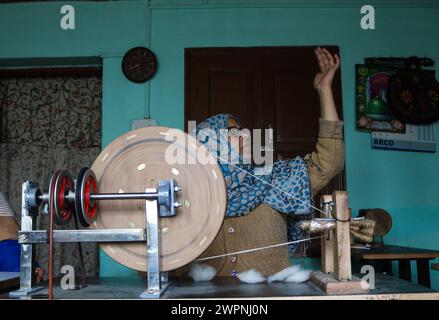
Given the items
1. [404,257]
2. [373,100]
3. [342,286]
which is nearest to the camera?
[342,286]

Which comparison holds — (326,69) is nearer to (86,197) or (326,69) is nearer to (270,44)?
(86,197)

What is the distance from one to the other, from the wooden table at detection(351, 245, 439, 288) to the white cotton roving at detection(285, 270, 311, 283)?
1.54 metres

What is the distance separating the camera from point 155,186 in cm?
164

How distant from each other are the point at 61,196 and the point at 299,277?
0.82 meters

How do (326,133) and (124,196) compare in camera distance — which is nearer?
(124,196)

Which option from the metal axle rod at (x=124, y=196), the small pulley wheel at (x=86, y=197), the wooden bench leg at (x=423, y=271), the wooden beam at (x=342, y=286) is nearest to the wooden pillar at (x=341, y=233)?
the wooden beam at (x=342, y=286)

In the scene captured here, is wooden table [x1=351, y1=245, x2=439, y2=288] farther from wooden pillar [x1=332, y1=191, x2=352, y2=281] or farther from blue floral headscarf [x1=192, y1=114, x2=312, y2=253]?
wooden pillar [x1=332, y1=191, x2=352, y2=281]

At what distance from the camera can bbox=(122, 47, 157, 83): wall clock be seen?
4.12m

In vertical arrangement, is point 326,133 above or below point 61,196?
above

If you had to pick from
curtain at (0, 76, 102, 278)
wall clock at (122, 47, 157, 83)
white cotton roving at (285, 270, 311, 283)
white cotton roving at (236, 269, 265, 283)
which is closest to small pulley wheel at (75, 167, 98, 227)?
white cotton roving at (236, 269, 265, 283)

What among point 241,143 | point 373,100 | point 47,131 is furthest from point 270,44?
point 47,131
